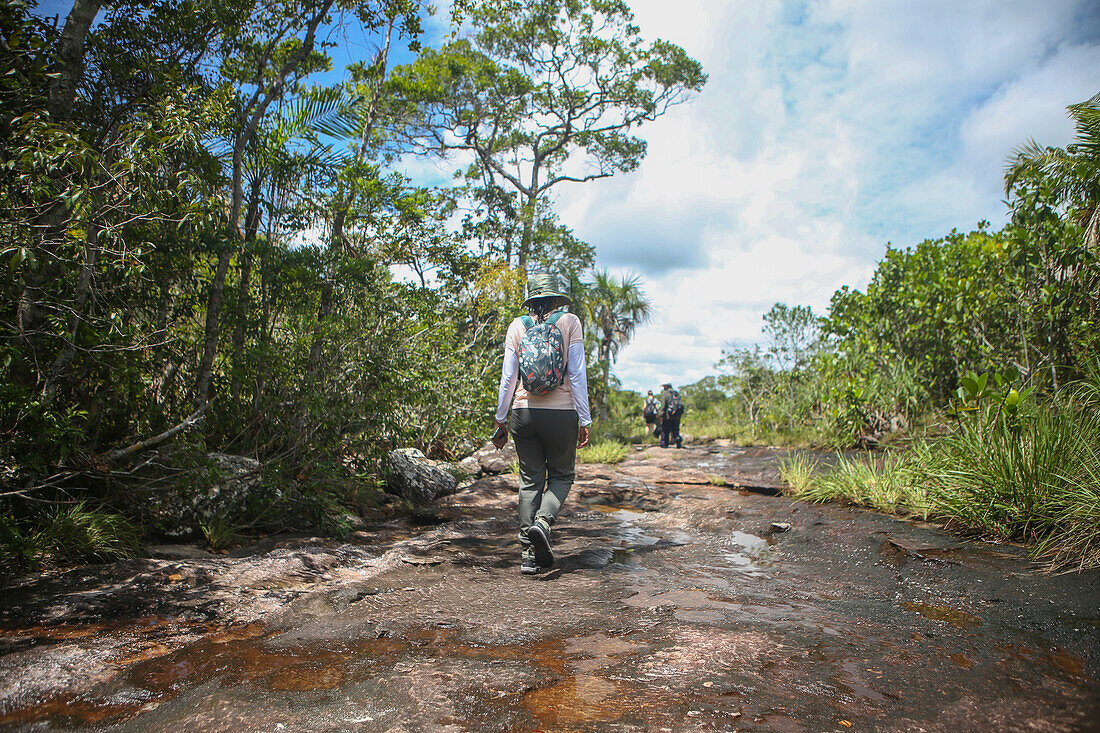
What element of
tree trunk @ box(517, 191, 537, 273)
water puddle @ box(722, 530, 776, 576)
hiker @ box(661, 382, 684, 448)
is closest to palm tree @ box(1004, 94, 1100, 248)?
water puddle @ box(722, 530, 776, 576)

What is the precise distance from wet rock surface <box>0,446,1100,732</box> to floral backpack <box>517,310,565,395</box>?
1.36m

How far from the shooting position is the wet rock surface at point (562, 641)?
197 cm

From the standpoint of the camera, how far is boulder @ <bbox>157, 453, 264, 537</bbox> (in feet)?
14.1

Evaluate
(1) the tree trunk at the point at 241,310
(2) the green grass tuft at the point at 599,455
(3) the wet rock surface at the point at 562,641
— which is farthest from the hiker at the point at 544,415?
(2) the green grass tuft at the point at 599,455

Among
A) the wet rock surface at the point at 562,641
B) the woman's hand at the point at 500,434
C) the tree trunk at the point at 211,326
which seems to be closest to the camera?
the wet rock surface at the point at 562,641

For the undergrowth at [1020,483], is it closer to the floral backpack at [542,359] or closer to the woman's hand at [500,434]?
the floral backpack at [542,359]

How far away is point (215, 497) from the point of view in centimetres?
453

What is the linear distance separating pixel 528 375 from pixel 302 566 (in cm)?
202

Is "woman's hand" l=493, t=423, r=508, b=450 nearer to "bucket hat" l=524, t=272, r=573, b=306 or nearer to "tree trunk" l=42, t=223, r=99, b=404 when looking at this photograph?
"bucket hat" l=524, t=272, r=573, b=306

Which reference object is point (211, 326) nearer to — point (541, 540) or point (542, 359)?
point (542, 359)

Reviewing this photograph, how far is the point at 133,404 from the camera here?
438cm

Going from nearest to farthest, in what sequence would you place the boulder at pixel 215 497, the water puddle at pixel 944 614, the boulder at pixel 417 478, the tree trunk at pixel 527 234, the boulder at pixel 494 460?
the water puddle at pixel 944 614
the boulder at pixel 215 497
the boulder at pixel 417 478
the boulder at pixel 494 460
the tree trunk at pixel 527 234

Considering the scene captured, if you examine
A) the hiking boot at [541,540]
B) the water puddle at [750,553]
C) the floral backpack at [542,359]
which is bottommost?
the water puddle at [750,553]

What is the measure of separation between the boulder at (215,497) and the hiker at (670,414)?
1394 cm
